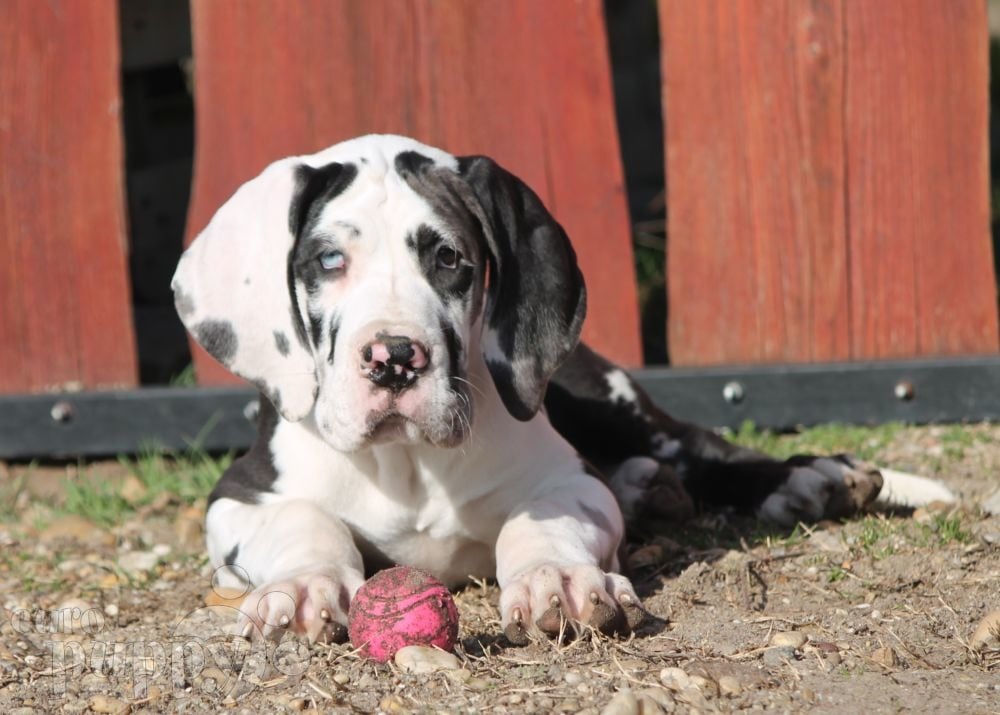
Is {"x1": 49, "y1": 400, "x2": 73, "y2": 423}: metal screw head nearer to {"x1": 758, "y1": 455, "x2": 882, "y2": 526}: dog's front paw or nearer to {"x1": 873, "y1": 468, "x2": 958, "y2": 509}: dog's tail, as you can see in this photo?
{"x1": 758, "y1": 455, "x2": 882, "y2": 526}: dog's front paw

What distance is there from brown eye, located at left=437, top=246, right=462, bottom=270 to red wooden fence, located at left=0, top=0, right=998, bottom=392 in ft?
6.79

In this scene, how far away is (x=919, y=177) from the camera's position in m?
5.44

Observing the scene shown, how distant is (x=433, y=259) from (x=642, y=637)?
101 centimetres

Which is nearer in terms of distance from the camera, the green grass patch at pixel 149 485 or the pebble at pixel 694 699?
the pebble at pixel 694 699

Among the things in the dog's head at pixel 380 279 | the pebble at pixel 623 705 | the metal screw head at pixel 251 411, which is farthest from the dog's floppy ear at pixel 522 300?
the metal screw head at pixel 251 411

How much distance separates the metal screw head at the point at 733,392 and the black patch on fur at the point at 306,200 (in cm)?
240

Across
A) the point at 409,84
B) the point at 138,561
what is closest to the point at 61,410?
the point at 138,561

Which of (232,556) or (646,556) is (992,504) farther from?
(232,556)

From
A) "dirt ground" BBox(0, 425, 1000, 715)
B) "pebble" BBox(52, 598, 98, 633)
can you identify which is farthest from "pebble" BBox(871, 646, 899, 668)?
"pebble" BBox(52, 598, 98, 633)

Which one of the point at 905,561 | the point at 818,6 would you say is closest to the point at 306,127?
the point at 818,6

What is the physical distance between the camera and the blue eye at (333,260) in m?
3.43

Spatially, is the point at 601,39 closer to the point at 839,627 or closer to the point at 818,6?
the point at 818,6

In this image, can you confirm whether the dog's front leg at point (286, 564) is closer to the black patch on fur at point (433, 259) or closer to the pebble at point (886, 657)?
the black patch on fur at point (433, 259)

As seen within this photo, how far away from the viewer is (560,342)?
3576 mm
